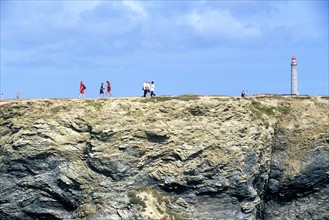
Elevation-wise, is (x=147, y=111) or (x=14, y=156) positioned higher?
(x=147, y=111)

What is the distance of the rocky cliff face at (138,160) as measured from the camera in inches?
2132

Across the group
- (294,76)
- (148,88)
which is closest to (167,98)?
(148,88)

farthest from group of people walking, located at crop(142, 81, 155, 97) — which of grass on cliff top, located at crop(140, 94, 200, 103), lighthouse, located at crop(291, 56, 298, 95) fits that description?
lighthouse, located at crop(291, 56, 298, 95)

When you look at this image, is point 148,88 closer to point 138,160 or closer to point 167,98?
point 167,98

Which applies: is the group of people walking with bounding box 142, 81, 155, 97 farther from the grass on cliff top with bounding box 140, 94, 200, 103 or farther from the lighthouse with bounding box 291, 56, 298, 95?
the lighthouse with bounding box 291, 56, 298, 95

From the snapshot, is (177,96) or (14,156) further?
(177,96)

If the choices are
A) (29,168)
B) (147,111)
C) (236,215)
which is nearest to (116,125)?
(147,111)

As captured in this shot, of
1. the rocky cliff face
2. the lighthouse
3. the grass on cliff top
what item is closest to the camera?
the rocky cliff face

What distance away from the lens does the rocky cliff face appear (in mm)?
54156

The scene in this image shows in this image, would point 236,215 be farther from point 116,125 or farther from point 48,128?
point 48,128

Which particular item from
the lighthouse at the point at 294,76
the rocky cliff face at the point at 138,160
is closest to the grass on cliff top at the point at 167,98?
the rocky cliff face at the point at 138,160

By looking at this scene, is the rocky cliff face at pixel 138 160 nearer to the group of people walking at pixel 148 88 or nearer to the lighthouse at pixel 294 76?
the group of people walking at pixel 148 88

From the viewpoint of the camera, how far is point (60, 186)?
54000 millimetres

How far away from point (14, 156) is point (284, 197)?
22.6m
